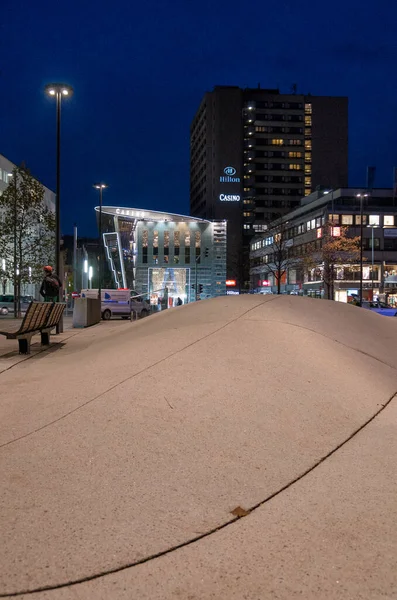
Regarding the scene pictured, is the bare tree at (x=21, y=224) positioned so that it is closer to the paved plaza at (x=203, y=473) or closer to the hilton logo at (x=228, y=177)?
the paved plaza at (x=203, y=473)

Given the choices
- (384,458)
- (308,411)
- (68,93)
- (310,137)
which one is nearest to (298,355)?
(308,411)

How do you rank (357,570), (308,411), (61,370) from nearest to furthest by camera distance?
(357,570)
(308,411)
(61,370)

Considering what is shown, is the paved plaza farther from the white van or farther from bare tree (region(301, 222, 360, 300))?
bare tree (region(301, 222, 360, 300))

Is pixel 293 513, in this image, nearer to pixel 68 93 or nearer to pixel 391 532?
pixel 391 532

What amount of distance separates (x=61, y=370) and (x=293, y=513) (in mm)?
5015

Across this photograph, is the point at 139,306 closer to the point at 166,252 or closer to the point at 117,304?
the point at 117,304

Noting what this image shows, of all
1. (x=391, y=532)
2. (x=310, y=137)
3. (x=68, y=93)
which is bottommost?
(x=391, y=532)

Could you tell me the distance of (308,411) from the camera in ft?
18.4

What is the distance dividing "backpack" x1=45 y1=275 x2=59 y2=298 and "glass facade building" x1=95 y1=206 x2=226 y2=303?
183ft

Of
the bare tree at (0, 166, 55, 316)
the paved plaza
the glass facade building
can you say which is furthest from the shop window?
the paved plaza

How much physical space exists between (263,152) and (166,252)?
6739 cm

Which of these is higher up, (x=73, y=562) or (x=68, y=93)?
(x=68, y=93)

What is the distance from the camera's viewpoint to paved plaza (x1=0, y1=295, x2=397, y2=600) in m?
2.88

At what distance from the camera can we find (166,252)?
72875mm
